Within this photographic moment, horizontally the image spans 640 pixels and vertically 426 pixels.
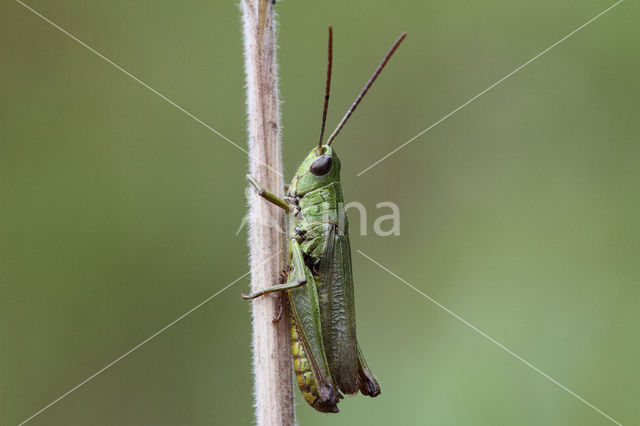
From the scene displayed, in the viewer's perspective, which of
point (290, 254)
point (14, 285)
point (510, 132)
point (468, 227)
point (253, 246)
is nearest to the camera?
Answer: point (253, 246)

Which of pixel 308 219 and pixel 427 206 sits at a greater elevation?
pixel 427 206

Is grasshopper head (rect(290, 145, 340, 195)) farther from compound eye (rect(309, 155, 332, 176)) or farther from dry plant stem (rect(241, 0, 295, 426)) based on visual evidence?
dry plant stem (rect(241, 0, 295, 426))

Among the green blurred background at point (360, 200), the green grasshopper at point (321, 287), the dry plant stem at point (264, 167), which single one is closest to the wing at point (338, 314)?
the green grasshopper at point (321, 287)

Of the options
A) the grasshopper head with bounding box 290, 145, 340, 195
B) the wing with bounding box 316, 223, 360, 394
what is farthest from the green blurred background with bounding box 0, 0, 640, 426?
the grasshopper head with bounding box 290, 145, 340, 195

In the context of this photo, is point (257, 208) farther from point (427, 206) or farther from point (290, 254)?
point (427, 206)

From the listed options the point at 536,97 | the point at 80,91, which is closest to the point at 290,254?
the point at 80,91

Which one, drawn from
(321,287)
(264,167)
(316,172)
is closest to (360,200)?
(316,172)
